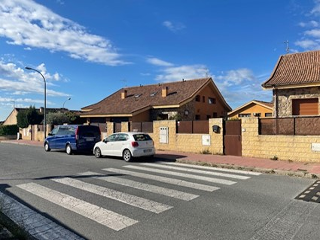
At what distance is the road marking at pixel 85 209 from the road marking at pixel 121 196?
0.67 metres

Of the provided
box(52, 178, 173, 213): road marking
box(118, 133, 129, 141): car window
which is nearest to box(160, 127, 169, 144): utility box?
box(118, 133, 129, 141): car window

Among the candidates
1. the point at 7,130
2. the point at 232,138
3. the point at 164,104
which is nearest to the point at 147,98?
the point at 164,104

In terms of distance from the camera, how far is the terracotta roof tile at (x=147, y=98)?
91.6 ft

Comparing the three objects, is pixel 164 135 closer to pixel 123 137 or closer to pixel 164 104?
pixel 123 137

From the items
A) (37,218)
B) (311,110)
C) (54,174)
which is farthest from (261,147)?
(37,218)

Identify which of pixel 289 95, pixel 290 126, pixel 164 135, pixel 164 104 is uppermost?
pixel 164 104

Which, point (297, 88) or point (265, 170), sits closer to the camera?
point (265, 170)

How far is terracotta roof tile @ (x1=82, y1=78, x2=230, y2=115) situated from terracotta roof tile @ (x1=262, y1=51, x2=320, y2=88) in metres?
9.81

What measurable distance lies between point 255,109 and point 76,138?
20892 millimetres

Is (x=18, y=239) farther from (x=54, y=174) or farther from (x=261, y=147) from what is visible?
(x=261, y=147)

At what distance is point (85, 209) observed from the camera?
5961 mm

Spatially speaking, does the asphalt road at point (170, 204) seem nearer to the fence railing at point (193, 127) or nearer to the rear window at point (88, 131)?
the fence railing at point (193, 127)

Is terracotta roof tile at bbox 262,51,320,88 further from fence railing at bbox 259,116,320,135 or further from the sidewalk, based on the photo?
the sidewalk

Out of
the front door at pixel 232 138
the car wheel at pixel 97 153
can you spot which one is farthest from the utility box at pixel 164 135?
the car wheel at pixel 97 153
